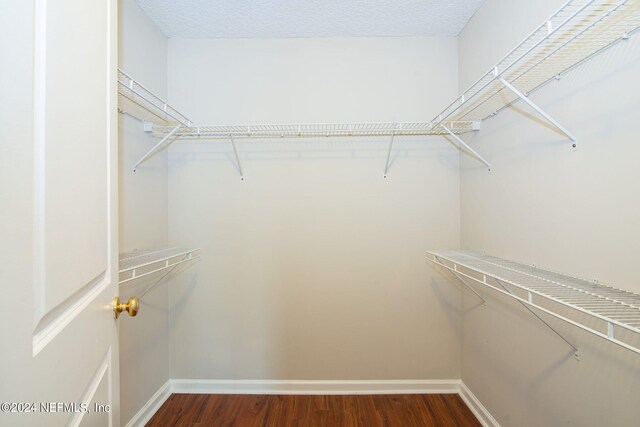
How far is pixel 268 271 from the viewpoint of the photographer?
1883 millimetres

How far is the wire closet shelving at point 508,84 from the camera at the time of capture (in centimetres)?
83

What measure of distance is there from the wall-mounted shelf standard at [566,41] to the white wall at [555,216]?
0.13 ft

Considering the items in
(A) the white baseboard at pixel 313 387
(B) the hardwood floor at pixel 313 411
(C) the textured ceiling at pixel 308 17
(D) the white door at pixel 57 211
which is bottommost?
(B) the hardwood floor at pixel 313 411

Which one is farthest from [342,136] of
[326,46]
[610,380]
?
[610,380]

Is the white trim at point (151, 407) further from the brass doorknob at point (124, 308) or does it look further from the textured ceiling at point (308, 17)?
the textured ceiling at point (308, 17)

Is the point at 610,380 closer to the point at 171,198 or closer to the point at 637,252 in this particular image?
the point at 637,252

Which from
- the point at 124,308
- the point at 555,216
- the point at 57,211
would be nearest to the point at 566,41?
the point at 555,216

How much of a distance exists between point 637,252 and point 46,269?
146 cm

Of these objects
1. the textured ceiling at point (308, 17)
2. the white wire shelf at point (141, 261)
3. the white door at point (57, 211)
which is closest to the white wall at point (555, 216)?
the textured ceiling at point (308, 17)

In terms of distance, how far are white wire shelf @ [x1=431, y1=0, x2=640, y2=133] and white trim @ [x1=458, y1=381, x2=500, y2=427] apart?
1679 millimetres

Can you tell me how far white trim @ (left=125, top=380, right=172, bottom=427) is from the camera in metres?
1.52

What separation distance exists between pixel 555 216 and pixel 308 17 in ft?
5.64

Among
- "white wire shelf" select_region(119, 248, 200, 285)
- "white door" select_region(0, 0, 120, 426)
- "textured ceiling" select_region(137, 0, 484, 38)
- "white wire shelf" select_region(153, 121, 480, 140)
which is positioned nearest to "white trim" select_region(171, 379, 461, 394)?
"white wire shelf" select_region(119, 248, 200, 285)

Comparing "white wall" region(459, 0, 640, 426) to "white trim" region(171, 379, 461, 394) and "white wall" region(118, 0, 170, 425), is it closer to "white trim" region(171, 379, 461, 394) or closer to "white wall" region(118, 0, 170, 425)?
"white trim" region(171, 379, 461, 394)
